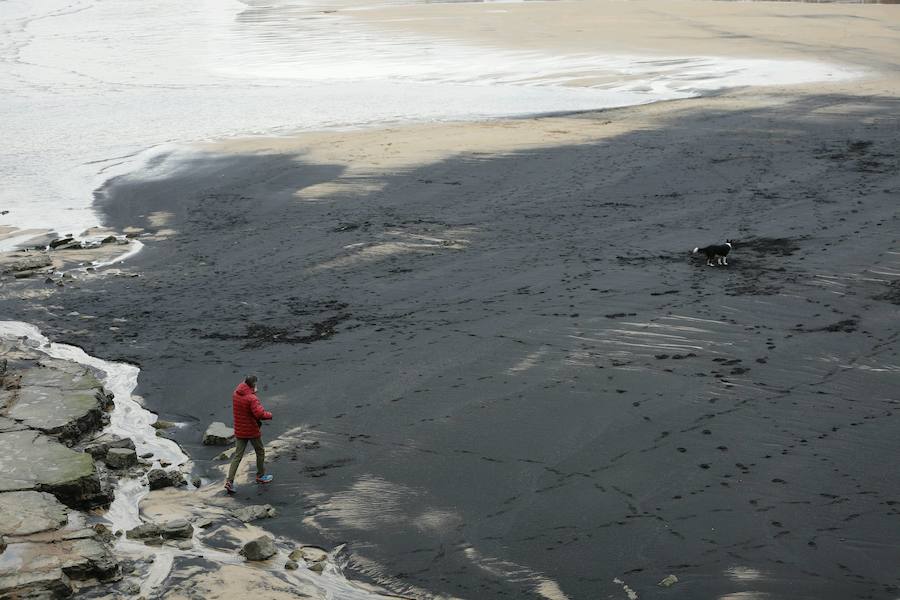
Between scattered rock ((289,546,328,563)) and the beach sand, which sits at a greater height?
the beach sand

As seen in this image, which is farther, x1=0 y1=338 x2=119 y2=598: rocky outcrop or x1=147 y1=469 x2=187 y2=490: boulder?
x1=147 y1=469 x2=187 y2=490: boulder

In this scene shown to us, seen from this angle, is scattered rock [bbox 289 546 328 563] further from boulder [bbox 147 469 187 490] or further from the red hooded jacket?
boulder [bbox 147 469 187 490]

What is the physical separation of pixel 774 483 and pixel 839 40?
36659 millimetres

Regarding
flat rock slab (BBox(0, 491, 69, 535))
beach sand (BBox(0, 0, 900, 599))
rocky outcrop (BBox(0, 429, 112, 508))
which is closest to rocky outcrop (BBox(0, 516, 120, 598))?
flat rock slab (BBox(0, 491, 69, 535))

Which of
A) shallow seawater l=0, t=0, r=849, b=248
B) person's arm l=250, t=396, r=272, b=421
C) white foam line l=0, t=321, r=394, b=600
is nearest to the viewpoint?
white foam line l=0, t=321, r=394, b=600

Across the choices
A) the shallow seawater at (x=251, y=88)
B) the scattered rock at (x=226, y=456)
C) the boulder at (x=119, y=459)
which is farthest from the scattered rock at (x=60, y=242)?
the scattered rock at (x=226, y=456)

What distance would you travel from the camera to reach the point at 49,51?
2079 inches

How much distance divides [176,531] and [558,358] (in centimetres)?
532

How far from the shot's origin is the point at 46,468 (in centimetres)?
1070

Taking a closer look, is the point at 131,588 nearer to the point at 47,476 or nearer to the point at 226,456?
the point at 47,476

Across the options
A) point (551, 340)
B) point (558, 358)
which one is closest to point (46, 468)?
point (558, 358)

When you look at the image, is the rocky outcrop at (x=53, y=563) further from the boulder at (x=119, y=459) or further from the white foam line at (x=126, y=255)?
the white foam line at (x=126, y=255)

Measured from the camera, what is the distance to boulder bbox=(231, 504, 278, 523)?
1035 cm

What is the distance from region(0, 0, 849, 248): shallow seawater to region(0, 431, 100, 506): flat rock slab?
9991mm
